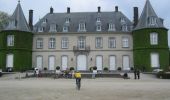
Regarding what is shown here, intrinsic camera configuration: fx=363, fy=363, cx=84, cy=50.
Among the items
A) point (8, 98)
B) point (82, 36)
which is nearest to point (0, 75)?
point (82, 36)

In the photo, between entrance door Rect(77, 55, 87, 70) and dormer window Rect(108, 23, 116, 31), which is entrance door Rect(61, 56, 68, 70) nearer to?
entrance door Rect(77, 55, 87, 70)

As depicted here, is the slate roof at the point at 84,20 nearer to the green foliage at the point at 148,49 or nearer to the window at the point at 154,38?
the green foliage at the point at 148,49

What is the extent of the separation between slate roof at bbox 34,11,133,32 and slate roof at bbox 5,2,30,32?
2957 millimetres

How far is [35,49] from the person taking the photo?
54.6 meters

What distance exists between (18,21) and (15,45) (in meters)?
3.59

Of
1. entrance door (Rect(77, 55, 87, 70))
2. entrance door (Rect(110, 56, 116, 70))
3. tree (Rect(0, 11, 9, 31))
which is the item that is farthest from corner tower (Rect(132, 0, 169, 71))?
tree (Rect(0, 11, 9, 31))

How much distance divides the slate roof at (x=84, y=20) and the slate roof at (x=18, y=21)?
116 inches

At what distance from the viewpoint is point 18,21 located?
52219 millimetres

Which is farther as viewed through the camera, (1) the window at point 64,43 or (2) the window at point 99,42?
(1) the window at point 64,43

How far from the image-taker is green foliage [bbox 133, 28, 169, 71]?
163 ft

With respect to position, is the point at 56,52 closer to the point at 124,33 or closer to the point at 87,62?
the point at 87,62

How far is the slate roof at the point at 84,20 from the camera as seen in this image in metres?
54.4

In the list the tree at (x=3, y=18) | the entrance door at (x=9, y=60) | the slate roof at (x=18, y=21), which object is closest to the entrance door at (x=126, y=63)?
the slate roof at (x=18, y=21)

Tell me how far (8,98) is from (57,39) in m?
36.2
